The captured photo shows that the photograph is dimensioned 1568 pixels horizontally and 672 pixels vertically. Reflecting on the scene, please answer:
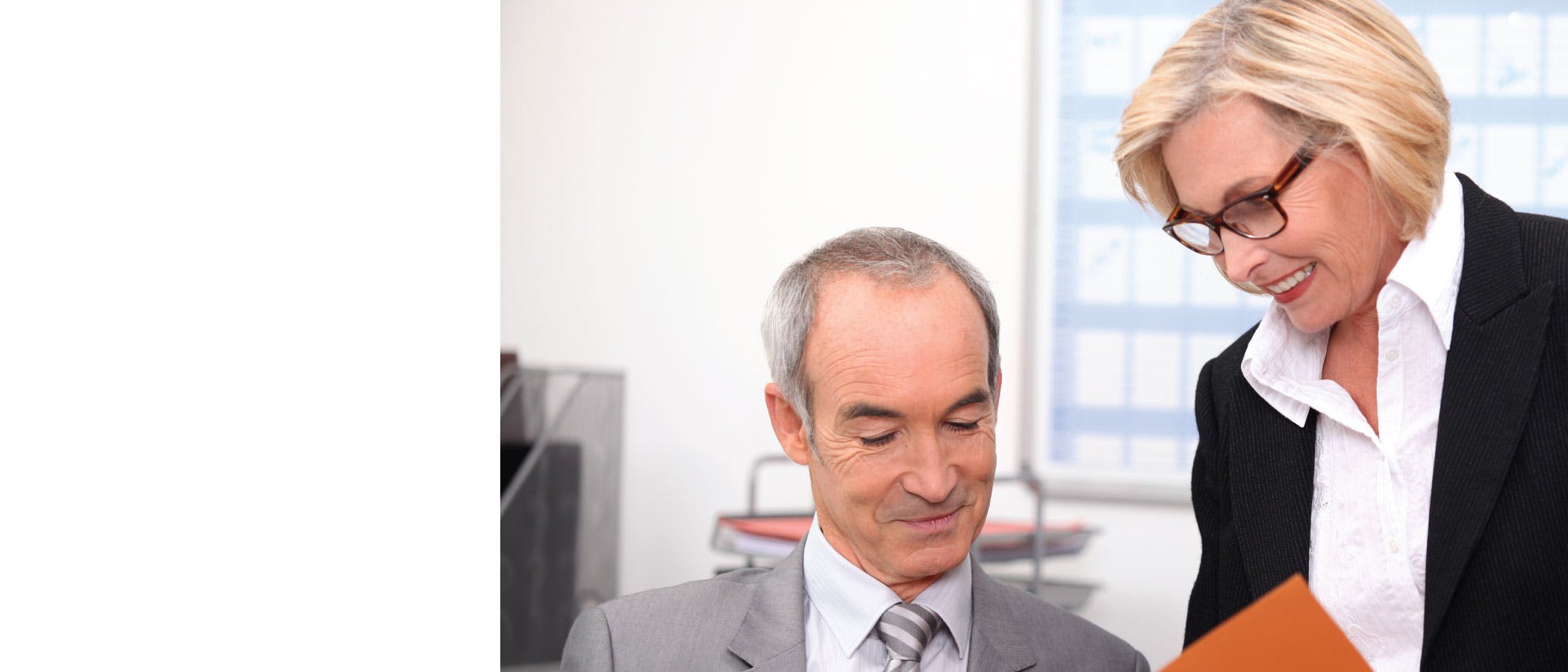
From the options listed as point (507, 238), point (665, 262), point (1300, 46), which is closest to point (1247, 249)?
point (1300, 46)

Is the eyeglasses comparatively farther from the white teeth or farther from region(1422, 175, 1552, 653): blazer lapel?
region(1422, 175, 1552, 653): blazer lapel

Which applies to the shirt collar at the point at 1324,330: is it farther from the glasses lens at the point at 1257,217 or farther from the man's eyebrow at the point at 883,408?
the man's eyebrow at the point at 883,408

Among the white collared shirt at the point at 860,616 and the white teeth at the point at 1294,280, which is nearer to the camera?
the white teeth at the point at 1294,280

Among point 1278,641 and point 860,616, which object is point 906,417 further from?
point 1278,641

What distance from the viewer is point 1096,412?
4090mm

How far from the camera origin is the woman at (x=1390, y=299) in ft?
3.64

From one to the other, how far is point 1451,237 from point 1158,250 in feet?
9.43

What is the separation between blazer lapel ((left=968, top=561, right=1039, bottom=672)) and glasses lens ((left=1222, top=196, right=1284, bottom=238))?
444 millimetres

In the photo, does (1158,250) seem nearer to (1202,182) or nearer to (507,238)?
(507,238)

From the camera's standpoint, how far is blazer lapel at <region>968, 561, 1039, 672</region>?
128cm

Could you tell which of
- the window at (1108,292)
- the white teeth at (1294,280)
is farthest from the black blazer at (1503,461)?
the window at (1108,292)
